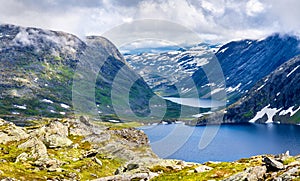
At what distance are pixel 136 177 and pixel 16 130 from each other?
328 feet

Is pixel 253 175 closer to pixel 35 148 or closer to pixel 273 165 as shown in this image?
pixel 273 165

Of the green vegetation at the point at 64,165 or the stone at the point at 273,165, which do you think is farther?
the green vegetation at the point at 64,165

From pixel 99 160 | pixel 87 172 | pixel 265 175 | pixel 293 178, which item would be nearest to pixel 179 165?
pixel 265 175

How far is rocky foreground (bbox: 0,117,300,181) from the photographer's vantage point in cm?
4947

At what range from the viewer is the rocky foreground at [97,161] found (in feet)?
162

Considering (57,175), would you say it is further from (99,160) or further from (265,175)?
(265,175)

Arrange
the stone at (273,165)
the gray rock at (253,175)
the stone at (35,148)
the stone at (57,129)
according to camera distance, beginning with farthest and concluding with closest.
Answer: the stone at (57,129), the stone at (35,148), the stone at (273,165), the gray rock at (253,175)

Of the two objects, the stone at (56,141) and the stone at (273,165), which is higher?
the stone at (273,165)

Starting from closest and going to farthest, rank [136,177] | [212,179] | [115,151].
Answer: [212,179] → [136,177] → [115,151]

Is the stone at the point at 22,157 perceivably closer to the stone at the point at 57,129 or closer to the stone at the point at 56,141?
the stone at the point at 56,141

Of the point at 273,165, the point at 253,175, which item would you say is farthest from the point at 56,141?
the point at 253,175

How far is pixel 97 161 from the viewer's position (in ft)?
399

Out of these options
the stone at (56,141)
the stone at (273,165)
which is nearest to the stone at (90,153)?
the stone at (56,141)

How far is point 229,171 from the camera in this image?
50.0 m
